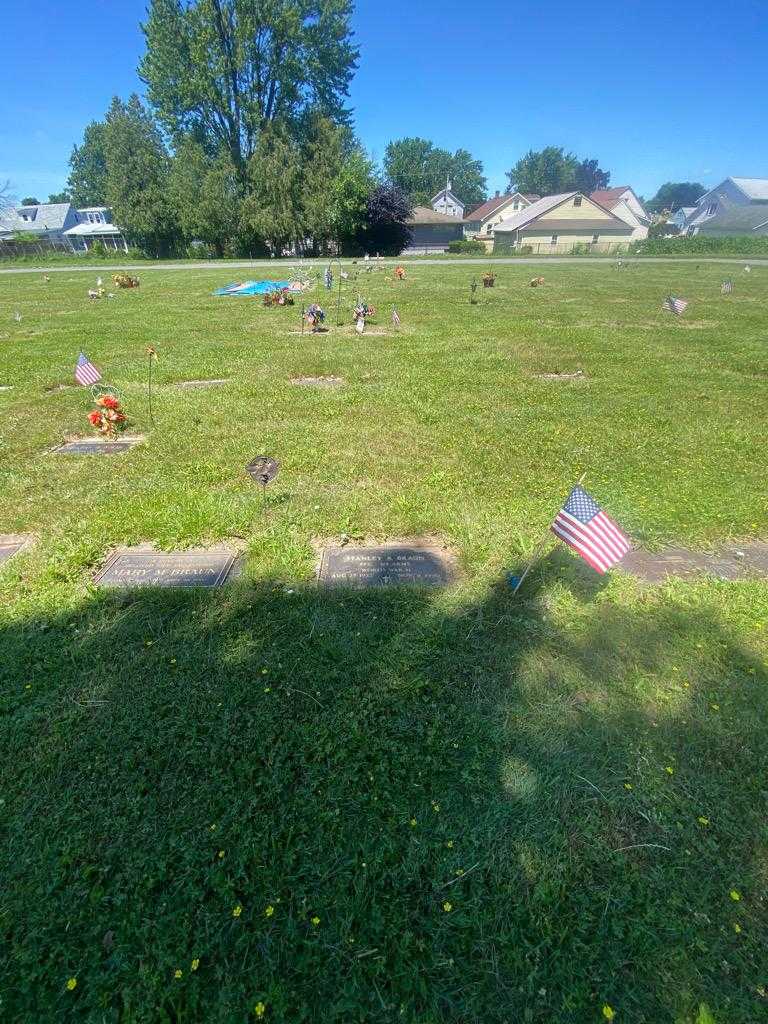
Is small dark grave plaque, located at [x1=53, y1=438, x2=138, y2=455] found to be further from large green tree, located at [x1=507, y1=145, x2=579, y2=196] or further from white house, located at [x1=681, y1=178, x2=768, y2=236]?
large green tree, located at [x1=507, y1=145, x2=579, y2=196]

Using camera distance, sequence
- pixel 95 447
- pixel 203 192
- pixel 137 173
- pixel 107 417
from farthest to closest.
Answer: pixel 137 173
pixel 203 192
pixel 107 417
pixel 95 447

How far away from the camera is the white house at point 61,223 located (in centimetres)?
6209

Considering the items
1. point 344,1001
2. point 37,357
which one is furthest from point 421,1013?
point 37,357

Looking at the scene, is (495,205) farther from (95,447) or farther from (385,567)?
(385,567)

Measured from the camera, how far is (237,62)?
117 feet

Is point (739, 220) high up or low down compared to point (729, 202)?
down

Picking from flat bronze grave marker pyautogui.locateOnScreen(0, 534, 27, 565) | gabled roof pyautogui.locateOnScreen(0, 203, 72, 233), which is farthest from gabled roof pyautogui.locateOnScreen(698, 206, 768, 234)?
gabled roof pyautogui.locateOnScreen(0, 203, 72, 233)

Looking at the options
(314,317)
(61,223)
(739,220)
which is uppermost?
(61,223)

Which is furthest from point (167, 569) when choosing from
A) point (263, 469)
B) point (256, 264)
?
point (256, 264)

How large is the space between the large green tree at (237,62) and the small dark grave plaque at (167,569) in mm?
42632

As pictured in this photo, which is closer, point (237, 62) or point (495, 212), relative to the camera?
point (237, 62)

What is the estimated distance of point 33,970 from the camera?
171cm

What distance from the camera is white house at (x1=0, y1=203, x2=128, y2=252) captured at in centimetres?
6209

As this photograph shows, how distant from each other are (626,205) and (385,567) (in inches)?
3016
